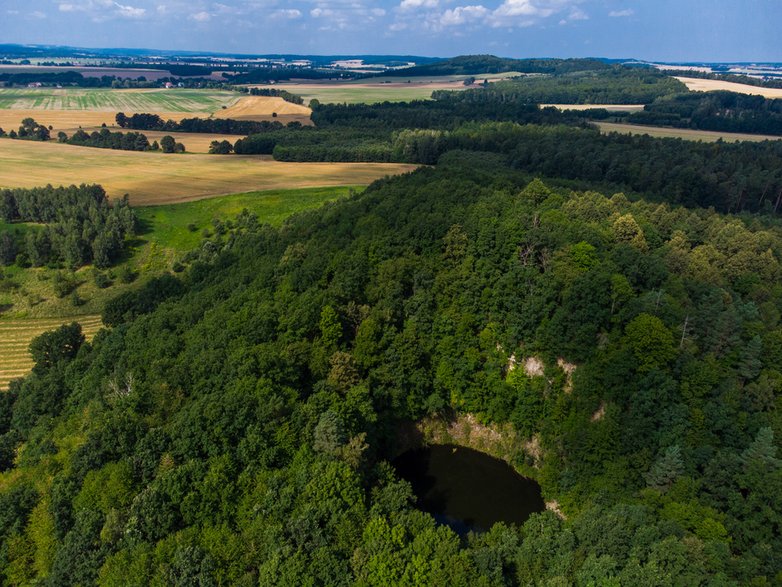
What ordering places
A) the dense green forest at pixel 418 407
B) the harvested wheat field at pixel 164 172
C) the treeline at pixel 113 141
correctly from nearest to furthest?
the dense green forest at pixel 418 407 → the harvested wheat field at pixel 164 172 → the treeline at pixel 113 141

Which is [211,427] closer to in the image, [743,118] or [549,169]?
[549,169]

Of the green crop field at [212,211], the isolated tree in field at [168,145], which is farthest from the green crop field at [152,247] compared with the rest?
the isolated tree in field at [168,145]

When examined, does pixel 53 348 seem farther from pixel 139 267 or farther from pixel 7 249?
pixel 7 249

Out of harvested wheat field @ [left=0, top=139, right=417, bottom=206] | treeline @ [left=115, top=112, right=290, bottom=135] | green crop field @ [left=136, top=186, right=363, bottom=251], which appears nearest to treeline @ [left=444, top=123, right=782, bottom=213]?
harvested wheat field @ [left=0, top=139, right=417, bottom=206]

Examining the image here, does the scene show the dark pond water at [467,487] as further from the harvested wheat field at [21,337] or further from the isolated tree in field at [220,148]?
the isolated tree in field at [220,148]

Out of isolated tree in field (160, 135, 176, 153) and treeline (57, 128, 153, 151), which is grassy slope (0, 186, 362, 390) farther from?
treeline (57, 128, 153, 151)
